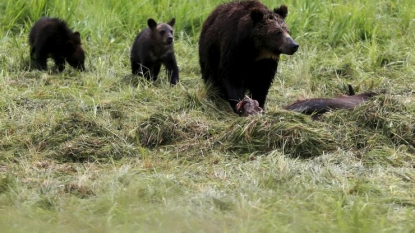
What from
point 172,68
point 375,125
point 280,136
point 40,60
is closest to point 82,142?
point 280,136

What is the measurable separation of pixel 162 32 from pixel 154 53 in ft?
1.00

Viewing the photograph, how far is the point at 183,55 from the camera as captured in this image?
12.0m

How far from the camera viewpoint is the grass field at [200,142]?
18.9 ft

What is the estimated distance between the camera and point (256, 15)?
8.79 metres

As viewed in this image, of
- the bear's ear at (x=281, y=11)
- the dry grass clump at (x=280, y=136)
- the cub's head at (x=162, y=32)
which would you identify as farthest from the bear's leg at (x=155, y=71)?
the dry grass clump at (x=280, y=136)

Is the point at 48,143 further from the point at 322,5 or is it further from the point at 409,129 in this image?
the point at 322,5

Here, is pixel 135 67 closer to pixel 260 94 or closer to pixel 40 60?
pixel 40 60

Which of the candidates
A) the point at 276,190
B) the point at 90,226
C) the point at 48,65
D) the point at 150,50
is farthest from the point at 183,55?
the point at 90,226

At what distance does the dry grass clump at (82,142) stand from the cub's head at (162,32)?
318 centimetres

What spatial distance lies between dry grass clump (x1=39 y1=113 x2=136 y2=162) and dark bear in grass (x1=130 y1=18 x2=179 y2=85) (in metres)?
2.87

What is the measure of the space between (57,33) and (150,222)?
6653mm

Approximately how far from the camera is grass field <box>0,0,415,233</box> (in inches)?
226

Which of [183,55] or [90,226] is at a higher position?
[90,226]

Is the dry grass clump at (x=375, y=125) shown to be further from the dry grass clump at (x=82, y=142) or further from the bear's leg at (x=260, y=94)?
the dry grass clump at (x=82, y=142)
